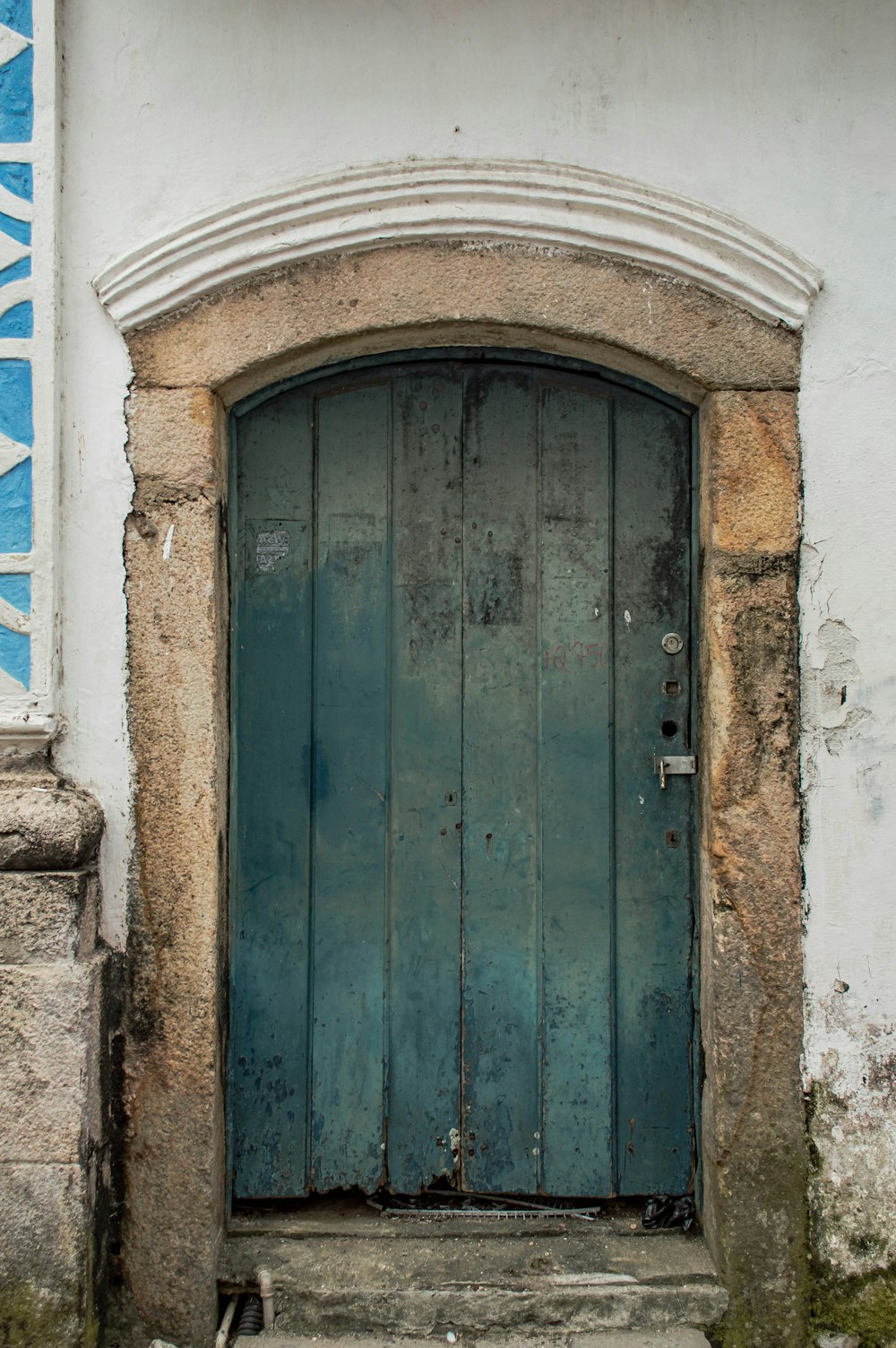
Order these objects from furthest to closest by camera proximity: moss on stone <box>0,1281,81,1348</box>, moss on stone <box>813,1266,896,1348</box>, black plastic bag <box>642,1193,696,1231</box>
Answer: black plastic bag <box>642,1193,696,1231</box>
moss on stone <box>813,1266,896,1348</box>
moss on stone <box>0,1281,81,1348</box>

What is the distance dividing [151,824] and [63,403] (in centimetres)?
102

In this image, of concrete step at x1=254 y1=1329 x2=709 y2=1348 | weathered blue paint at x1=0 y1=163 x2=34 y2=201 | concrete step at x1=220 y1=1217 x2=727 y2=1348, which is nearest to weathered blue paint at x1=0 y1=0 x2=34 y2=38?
weathered blue paint at x1=0 y1=163 x2=34 y2=201

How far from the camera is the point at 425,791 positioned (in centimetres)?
246

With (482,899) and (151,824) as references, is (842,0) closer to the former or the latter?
(482,899)

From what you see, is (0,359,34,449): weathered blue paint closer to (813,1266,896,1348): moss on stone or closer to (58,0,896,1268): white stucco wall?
(58,0,896,1268): white stucco wall

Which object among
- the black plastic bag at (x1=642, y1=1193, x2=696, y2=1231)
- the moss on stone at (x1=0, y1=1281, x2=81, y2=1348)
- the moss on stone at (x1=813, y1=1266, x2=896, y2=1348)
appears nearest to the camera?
the moss on stone at (x1=0, y1=1281, x2=81, y2=1348)

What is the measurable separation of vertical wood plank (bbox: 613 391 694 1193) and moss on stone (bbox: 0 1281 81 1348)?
1326 millimetres

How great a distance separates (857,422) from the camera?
230 cm

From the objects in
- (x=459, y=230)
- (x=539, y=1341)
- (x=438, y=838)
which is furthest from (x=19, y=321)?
(x=539, y=1341)

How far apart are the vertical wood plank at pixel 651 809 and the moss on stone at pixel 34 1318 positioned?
1.33 metres

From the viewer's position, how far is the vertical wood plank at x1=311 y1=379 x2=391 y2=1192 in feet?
8.04

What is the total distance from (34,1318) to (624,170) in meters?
2.94

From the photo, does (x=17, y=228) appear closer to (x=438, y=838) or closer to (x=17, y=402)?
(x=17, y=402)

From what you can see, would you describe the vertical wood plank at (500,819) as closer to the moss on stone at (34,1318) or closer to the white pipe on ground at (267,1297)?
the white pipe on ground at (267,1297)
